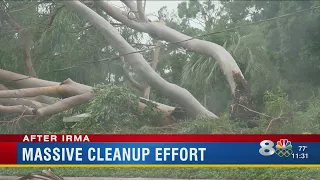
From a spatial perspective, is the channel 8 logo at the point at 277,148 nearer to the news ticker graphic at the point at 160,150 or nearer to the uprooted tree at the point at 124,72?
the news ticker graphic at the point at 160,150

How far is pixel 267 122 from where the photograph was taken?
508 centimetres

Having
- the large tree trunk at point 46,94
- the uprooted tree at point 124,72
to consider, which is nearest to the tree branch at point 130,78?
the uprooted tree at point 124,72

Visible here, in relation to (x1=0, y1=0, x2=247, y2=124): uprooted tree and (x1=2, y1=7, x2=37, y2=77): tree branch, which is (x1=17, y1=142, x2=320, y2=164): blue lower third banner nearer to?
(x1=0, y1=0, x2=247, y2=124): uprooted tree

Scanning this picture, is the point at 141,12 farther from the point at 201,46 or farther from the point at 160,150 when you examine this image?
the point at 160,150

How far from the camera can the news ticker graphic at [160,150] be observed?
4.93m

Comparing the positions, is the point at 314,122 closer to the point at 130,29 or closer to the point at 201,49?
the point at 201,49

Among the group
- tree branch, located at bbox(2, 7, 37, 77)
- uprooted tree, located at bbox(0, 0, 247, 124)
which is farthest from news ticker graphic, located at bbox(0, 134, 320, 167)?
tree branch, located at bbox(2, 7, 37, 77)

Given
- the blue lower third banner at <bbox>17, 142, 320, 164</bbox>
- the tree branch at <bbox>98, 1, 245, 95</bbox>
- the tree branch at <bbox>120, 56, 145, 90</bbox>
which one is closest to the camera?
the blue lower third banner at <bbox>17, 142, 320, 164</bbox>

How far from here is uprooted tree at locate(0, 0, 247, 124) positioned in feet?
17.4

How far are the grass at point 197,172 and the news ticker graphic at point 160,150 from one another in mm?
60

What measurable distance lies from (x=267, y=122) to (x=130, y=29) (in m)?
1.57

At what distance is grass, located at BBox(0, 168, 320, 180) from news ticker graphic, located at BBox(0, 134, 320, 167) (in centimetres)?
6

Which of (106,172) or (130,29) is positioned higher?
(130,29)

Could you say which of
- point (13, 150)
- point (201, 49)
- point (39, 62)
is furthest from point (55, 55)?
point (201, 49)
